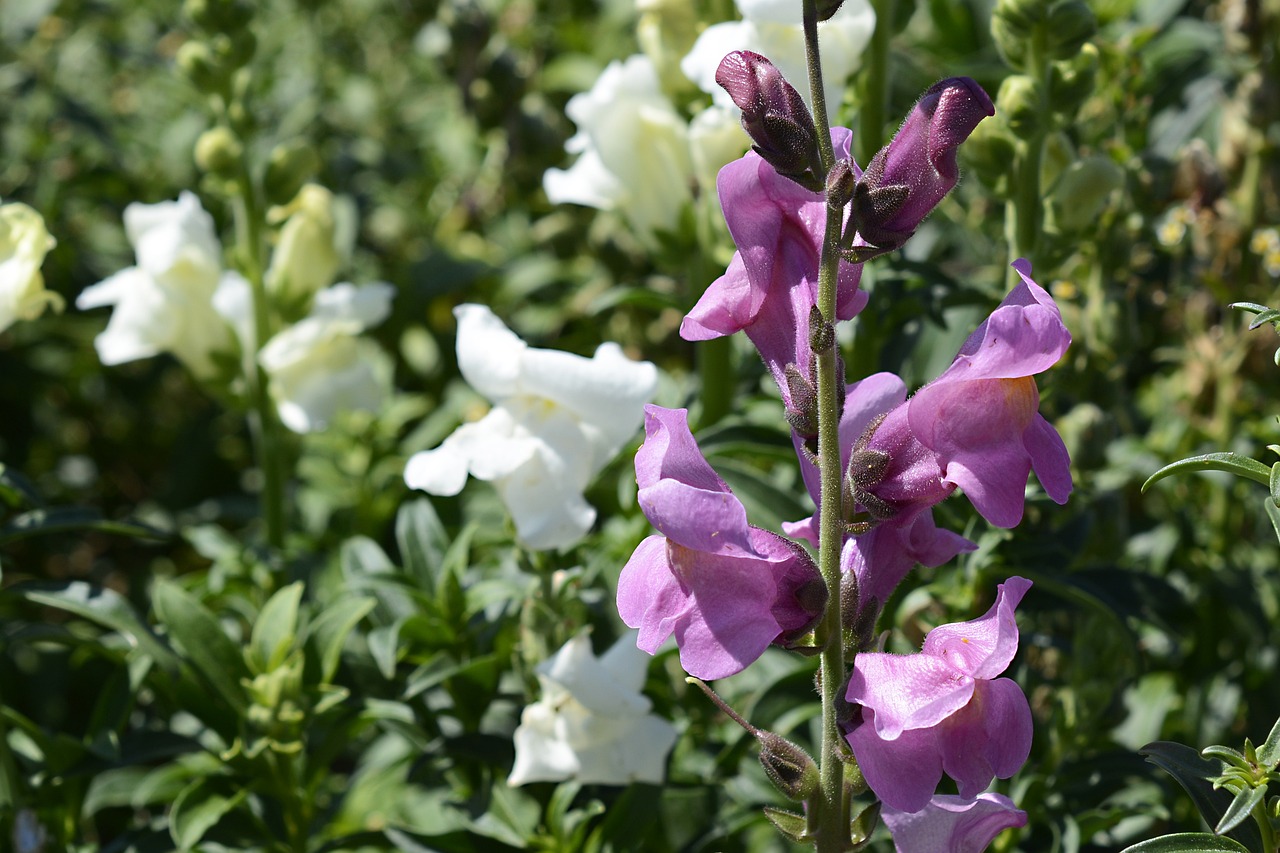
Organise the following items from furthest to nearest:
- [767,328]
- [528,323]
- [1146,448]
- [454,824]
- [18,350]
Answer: [18,350] < [528,323] < [1146,448] < [454,824] < [767,328]

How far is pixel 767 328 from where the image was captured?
3.16 feet

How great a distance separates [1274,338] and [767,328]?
4.18ft

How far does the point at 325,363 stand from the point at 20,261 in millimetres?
466

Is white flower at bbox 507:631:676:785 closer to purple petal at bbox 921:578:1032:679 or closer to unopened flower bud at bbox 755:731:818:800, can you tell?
unopened flower bud at bbox 755:731:818:800

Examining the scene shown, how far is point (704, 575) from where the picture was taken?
2.82 feet

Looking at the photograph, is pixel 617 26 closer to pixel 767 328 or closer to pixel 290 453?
pixel 290 453

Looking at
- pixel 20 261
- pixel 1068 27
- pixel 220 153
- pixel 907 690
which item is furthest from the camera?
pixel 220 153

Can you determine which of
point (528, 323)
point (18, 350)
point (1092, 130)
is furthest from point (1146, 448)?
point (18, 350)

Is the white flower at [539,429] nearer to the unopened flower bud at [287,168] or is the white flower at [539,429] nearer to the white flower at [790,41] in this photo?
the white flower at [790,41]

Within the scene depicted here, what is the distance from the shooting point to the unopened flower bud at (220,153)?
1.87 meters

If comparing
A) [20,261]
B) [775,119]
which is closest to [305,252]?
[20,261]

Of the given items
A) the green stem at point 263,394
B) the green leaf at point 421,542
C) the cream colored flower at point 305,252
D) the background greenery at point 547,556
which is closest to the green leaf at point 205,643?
the background greenery at point 547,556

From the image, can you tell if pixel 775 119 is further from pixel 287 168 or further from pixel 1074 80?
pixel 287 168

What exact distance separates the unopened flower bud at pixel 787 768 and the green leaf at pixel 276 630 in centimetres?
75
